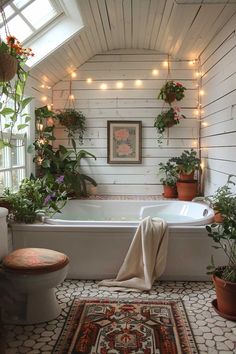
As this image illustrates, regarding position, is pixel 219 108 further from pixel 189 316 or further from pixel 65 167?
pixel 189 316

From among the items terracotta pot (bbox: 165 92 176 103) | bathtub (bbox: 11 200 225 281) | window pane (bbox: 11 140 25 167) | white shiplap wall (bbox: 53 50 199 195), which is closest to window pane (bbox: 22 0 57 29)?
white shiplap wall (bbox: 53 50 199 195)

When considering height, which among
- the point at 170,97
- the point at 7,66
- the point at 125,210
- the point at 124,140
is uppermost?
the point at 170,97

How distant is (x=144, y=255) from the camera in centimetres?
270

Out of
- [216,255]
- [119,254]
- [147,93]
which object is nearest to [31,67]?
[147,93]

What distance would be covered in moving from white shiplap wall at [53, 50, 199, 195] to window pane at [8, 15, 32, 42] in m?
1.10

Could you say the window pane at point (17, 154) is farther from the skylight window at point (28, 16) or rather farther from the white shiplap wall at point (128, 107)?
the skylight window at point (28, 16)

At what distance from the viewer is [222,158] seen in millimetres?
3256

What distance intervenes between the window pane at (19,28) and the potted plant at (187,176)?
2.20m

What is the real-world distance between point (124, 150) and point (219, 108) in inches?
55.1

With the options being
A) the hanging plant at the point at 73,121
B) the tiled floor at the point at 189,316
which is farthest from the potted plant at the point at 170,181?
the tiled floor at the point at 189,316

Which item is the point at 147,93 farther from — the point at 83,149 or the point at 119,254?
the point at 119,254

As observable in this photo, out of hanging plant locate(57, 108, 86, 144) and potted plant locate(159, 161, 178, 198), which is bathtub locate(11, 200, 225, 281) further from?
hanging plant locate(57, 108, 86, 144)

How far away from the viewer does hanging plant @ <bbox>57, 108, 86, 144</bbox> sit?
418 cm

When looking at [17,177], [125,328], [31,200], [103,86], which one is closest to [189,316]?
[125,328]
